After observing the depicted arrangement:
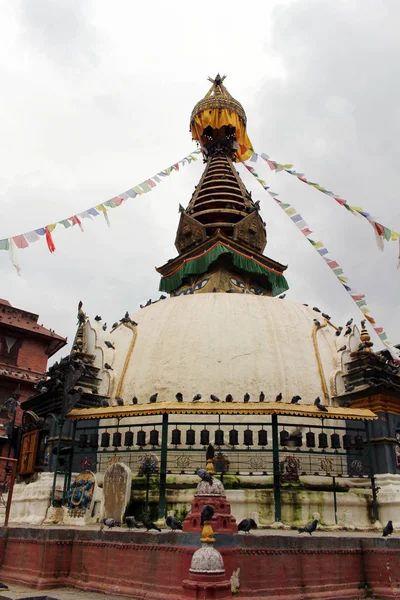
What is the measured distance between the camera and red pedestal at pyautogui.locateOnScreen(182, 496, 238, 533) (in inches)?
322

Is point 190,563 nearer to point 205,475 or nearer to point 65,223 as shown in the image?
point 205,475

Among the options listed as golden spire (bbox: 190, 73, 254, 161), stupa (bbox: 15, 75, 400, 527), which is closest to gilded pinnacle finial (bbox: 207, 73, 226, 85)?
golden spire (bbox: 190, 73, 254, 161)

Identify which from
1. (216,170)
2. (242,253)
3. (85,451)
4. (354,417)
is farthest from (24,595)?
(216,170)

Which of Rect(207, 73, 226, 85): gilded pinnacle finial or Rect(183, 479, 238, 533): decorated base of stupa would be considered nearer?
Rect(183, 479, 238, 533): decorated base of stupa

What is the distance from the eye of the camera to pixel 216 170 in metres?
30.9

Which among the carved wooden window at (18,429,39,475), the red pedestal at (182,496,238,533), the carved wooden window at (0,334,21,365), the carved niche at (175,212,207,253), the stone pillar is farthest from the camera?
the carved wooden window at (0,334,21,365)

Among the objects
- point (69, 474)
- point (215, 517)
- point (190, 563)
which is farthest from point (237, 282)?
point (190, 563)

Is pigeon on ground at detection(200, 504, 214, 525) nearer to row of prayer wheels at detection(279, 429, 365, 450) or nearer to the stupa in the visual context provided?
the stupa

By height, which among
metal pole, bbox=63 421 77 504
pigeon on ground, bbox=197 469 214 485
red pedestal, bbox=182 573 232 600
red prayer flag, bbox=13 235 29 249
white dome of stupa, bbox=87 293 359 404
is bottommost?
red pedestal, bbox=182 573 232 600

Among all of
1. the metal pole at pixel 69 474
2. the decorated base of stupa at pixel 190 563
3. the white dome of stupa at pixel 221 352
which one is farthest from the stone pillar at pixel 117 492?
the white dome of stupa at pixel 221 352

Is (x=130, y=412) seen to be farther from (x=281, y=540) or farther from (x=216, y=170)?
(x=216, y=170)

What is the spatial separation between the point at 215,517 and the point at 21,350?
87.4ft

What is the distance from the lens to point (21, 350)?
32312 mm

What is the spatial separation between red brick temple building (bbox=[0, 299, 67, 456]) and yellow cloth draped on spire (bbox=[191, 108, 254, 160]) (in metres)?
15.9
